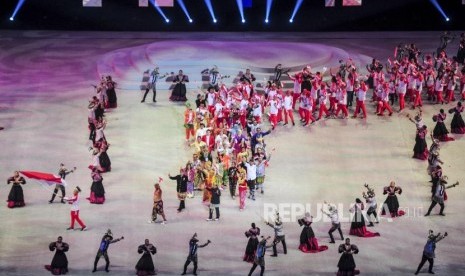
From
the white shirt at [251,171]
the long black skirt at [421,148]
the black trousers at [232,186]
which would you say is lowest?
the black trousers at [232,186]

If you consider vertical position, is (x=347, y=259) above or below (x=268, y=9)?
below

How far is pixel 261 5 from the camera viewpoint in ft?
149

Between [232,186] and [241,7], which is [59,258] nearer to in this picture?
[232,186]

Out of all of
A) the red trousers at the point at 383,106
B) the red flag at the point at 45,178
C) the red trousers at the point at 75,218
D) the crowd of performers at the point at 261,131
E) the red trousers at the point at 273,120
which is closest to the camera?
the crowd of performers at the point at 261,131

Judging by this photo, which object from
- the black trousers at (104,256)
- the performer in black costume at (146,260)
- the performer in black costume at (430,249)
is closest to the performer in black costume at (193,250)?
the performer in black costume at (146,260)

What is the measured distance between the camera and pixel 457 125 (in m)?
36.6

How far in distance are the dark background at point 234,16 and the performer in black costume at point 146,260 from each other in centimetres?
1684

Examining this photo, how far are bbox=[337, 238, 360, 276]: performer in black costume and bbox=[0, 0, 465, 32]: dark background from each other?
17.0 m

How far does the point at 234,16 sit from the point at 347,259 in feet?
56.9

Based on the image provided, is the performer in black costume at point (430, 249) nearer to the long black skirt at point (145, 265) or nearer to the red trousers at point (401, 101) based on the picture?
the long black skirt at point (145, 265)

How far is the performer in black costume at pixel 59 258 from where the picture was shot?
2995 centimetres

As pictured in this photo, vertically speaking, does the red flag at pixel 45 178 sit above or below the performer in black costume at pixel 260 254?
above

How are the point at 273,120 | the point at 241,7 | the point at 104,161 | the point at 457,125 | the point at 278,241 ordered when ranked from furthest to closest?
the point at 241,7, the point at 273,120, the point at 457,125, the point at 104,161, the point at 278,241

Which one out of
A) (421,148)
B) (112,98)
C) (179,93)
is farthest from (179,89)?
(421,148)
